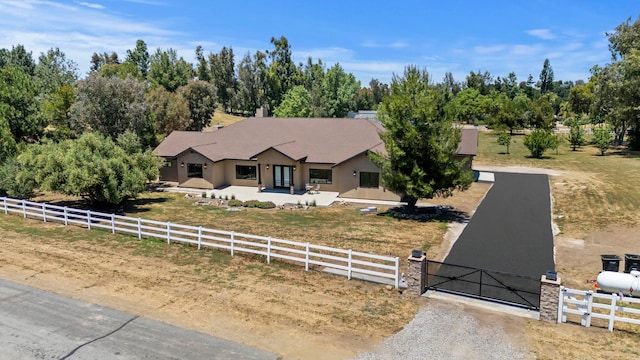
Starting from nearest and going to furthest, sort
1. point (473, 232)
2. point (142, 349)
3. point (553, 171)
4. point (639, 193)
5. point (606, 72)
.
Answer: point (142, 349) < point (473, 232) < point (639, 193) < point (553, 171) < point (606, 72)

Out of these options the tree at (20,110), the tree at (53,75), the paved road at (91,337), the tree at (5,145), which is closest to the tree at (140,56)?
the tree at (53,75)

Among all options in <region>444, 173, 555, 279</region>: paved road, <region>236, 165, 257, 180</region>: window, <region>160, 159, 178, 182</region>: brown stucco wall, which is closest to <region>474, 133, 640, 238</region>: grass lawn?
<region>444, 173, 555, 279</region>: paved road

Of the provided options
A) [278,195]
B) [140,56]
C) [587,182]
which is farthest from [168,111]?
[140,56]

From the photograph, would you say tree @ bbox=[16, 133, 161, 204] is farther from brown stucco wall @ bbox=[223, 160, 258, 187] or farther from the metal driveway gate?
the metal driveway gate

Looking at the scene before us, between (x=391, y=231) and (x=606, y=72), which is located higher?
(x=606, y=72)

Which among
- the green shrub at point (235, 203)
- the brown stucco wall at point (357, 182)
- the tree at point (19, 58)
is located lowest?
the green shrub at point (235, 203)

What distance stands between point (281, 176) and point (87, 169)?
46.7 feet

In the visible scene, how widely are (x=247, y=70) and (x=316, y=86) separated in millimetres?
17743

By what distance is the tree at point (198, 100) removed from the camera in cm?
5809

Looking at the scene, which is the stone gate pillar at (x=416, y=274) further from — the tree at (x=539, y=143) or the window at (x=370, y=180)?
the tree at (x=539, y=143)

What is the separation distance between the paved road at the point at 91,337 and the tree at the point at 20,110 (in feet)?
112

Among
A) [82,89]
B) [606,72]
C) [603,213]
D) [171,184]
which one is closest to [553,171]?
[603,213]

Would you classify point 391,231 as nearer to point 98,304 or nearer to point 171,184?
point 98,304

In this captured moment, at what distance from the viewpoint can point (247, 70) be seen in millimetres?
88688
